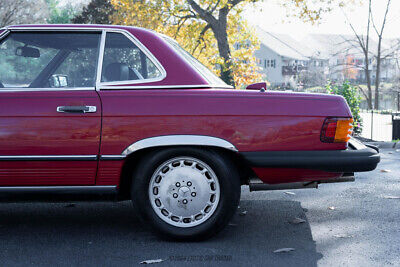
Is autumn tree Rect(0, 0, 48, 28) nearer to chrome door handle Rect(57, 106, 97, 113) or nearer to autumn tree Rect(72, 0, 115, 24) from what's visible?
autumn tree Rect(72, 0, 115, 24)

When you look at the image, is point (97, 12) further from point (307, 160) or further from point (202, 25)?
point (307, 160)

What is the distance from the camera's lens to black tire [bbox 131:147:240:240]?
3918 millimetres

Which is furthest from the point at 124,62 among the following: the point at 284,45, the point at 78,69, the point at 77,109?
the point at 284,45

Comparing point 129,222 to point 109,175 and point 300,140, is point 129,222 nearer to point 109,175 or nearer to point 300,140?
point 109,175

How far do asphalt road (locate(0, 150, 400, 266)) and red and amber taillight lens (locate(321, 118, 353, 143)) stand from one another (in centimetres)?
81

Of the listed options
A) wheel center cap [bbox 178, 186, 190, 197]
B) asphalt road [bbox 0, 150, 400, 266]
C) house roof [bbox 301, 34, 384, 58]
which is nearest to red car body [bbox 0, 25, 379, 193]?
wheel center cap [bbox 178, 186, 190, 197]

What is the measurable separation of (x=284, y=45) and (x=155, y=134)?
275 ft

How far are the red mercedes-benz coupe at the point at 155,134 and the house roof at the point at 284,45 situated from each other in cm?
7562

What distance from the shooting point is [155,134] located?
3842mm

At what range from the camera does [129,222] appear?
473cm

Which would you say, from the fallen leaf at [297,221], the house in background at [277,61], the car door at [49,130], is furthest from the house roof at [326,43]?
the car door at [49,130]

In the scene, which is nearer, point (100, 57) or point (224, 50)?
point (100, 57)

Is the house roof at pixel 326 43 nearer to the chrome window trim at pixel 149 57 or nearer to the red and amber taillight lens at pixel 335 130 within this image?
the red and amber taillight lens at pixel 335 130

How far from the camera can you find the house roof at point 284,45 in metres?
80.4
